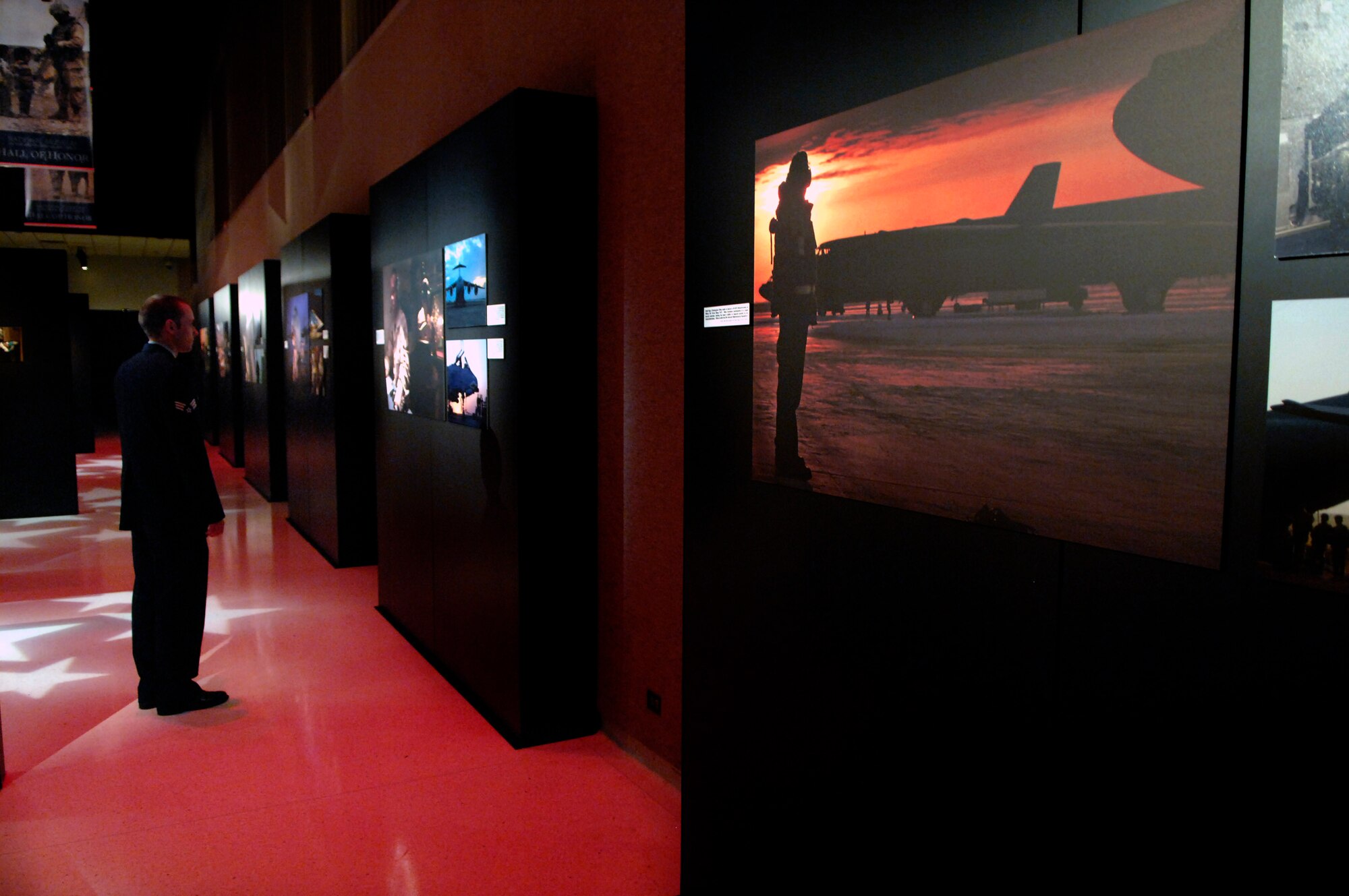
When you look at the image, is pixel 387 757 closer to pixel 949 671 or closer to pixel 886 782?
pixel 886 782

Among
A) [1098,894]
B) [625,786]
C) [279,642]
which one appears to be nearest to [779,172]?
[1098,894]

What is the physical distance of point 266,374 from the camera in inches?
429

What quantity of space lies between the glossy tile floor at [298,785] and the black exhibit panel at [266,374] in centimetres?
548

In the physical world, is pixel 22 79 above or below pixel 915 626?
above

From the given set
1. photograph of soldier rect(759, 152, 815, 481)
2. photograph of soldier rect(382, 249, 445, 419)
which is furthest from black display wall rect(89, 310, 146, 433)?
photograph of soldier rect(759, 152, 815, 481)

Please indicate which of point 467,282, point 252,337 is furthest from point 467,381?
point 252,337

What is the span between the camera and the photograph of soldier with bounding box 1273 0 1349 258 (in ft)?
4.11

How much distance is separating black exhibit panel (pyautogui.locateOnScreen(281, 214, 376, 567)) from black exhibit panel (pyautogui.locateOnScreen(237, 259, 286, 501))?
2.43m

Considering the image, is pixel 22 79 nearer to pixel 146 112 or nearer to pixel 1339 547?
pixel 1339 547

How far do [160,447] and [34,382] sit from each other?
731 cm

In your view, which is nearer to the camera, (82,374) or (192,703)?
(192,703)

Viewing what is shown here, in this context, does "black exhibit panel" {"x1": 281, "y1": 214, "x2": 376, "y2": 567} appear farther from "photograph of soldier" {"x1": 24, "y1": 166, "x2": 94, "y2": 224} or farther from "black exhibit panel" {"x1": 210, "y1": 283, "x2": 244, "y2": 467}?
"photograph of soldier" {"x1": 24, "y1": 166, "x2": 94, "y2": 224}

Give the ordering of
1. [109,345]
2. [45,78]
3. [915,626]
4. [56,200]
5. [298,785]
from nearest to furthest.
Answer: [915,626] → [298,785] → [45,78] → [56,200] → [109,345]
